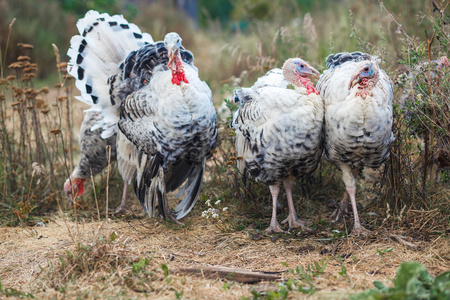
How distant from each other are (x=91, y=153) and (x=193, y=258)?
1.98 m

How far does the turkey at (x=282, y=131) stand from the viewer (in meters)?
3.57

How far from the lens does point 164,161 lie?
4098 mm

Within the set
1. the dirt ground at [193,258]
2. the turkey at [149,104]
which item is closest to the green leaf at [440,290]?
the dirt ground at [193,258]

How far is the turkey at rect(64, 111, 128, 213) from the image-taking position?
488cm

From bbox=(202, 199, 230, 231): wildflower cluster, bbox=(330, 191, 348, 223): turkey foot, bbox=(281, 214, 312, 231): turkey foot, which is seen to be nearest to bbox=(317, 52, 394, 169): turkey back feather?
bbox=(330, 191, 348, 223): turkey foot

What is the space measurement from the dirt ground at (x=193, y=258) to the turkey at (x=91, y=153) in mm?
559

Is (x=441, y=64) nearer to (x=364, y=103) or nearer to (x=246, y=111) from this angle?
(x=364, y=103)

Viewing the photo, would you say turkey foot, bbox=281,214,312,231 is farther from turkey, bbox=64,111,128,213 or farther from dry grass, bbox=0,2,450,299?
turkey, bbox=64,111,128,213

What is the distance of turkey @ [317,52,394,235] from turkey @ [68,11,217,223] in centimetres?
107

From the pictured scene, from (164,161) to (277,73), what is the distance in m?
1.39

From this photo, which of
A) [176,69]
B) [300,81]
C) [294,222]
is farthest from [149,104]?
[294,222]

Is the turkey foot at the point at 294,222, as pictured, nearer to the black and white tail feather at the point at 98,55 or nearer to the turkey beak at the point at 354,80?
the turkey beak at the point at 354,80

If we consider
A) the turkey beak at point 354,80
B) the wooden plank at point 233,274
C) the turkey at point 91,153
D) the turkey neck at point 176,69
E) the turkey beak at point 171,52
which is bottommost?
the wooden plank at point 233,274

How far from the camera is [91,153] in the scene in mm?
4941
